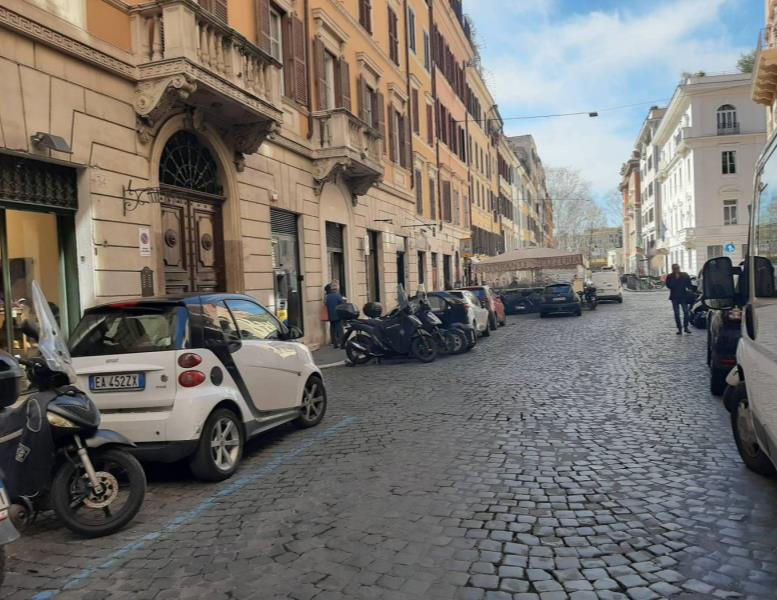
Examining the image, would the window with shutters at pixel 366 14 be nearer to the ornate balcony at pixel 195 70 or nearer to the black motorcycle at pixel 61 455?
the ornate balcony at pixel 195 70

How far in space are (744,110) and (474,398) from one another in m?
52.1

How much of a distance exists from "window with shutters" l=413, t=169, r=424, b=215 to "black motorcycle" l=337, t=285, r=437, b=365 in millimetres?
14846

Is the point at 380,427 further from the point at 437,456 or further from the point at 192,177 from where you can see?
the point at 192,177

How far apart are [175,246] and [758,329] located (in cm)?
912

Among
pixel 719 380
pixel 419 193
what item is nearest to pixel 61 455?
pixel 719 380

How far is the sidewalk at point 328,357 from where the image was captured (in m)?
12.7

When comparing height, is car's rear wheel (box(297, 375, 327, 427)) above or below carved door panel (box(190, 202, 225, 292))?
below

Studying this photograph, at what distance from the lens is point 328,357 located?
14.0 metres

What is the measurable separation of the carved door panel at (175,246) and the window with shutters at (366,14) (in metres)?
11.6

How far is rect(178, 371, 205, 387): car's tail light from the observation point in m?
4.99

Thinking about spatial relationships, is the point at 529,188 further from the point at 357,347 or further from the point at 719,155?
the point at 357,347

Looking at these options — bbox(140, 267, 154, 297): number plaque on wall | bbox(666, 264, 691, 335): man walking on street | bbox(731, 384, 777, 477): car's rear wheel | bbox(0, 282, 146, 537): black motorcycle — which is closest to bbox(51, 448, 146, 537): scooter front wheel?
bbox(0, 282, 146, 537): black motorcycle

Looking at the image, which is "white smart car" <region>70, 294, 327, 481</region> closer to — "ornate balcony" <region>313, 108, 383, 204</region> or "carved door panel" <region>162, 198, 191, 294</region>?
"carved door panel" <region>162, 198, 191, 294</region>

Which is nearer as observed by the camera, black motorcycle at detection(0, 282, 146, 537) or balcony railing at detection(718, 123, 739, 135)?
black motorcycle at detection(0, 282, 146, 537)
